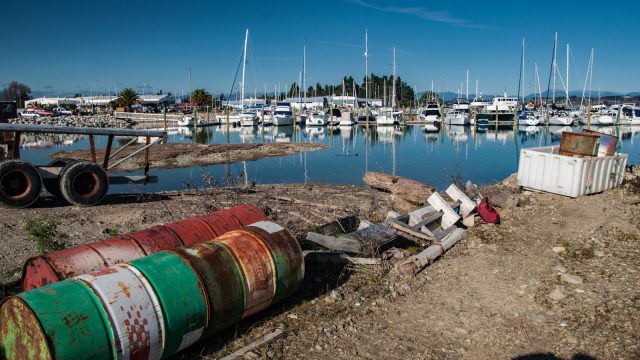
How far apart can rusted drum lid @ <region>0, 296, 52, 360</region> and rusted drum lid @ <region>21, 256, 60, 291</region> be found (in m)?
1.01

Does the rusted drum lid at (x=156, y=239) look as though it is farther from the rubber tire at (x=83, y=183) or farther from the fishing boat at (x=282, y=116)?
the fishing boat at (x=282, y=116)

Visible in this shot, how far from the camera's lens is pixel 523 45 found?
74375 mm

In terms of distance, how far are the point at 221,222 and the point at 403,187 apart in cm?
821

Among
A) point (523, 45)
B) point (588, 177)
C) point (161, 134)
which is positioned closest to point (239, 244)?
point (161, 134)

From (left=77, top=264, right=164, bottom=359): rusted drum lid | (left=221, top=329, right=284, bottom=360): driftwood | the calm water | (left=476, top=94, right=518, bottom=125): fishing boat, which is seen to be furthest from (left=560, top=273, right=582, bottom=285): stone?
(left=476, top=94, right=518, bottom=125): fishing boat

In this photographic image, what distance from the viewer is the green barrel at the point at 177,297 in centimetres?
434

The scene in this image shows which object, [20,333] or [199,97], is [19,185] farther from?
[199,97]

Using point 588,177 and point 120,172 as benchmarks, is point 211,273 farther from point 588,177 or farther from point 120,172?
point 120,172

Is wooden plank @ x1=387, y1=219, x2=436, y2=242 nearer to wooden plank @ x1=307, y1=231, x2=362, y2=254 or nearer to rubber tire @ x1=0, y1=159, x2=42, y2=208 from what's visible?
wooden plank @ x1=307, y1=231, x2=362, y2=254

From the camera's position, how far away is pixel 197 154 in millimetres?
30844

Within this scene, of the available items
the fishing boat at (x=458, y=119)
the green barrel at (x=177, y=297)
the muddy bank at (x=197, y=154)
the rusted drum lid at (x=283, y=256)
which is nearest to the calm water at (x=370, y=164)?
the muddy bank at (x=197, y=154)

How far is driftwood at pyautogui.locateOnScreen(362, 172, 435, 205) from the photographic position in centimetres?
1282

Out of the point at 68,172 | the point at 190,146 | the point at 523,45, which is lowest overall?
the point at 190,146

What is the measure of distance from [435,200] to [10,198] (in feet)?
29.2
